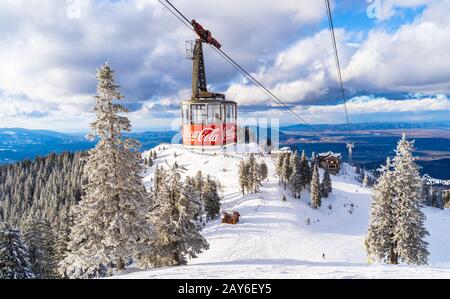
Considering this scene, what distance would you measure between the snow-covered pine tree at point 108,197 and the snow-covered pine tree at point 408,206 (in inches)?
832

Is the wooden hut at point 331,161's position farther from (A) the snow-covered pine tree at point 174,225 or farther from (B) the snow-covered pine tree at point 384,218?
(A) the snow-covered pine tree at point 174,225

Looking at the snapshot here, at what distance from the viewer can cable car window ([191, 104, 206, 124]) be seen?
44.9ft

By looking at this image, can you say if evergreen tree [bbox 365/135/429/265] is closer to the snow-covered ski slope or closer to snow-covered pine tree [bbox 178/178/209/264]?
the snow-covered ski slope

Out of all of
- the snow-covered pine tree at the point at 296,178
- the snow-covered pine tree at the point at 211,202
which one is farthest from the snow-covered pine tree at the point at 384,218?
the snow-covered pine tree at the point at 296,178

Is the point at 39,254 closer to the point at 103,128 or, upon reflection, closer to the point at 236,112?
the point at 103,128

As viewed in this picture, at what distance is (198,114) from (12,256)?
24672mm

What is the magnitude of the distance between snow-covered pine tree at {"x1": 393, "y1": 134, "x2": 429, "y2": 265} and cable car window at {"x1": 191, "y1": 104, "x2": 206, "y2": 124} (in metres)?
18.7

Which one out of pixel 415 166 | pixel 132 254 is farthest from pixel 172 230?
pixel 415 166

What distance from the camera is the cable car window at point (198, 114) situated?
13.7 metres

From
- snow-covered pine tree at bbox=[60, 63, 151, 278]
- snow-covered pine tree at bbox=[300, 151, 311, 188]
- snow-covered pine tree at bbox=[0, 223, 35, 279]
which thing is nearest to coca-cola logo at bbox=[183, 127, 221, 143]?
snow-covered pine tree at bbox=[60, 63, 151, 278]

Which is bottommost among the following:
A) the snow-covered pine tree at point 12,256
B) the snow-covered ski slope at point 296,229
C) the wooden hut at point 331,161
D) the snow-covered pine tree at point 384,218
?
the snow-covered ski slope at point 296,229

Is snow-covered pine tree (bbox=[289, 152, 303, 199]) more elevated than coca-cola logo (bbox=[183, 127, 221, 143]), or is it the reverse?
coca-cola logo (bbox=[183, 127, 221, 143])

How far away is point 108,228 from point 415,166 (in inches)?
922
